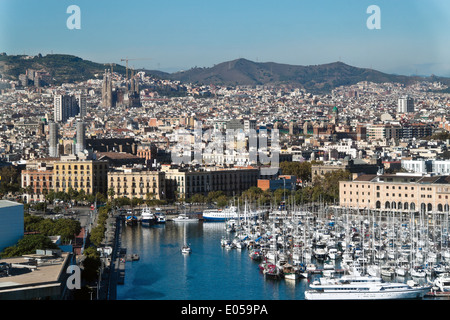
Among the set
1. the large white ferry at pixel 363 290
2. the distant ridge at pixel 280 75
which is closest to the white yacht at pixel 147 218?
the large white ferry at pixel 363 290

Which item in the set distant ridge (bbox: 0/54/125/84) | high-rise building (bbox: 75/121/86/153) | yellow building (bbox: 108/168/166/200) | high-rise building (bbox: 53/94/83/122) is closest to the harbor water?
yellow building (bbox: 108/168/166/200)

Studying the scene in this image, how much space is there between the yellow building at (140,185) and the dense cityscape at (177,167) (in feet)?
0.06

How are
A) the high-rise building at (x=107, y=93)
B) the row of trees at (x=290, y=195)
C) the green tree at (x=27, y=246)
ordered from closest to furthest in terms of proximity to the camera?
1. the green tree at (x=27, y=246)
2. the row of trees at (x=290, y=195)
3. the high-rise building at (x=107, y=93)

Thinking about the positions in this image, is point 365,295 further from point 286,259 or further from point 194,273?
point 286,259

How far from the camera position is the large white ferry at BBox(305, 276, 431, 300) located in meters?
8.78

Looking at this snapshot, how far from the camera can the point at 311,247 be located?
39.6 feet

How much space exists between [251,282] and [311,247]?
2.20 m

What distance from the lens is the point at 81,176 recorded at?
66.3 feet

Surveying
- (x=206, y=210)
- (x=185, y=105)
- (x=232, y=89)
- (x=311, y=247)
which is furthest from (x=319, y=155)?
(x=232, y=89)

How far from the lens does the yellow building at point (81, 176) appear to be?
20.1 meters

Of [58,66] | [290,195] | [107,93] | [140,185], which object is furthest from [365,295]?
[107,93]

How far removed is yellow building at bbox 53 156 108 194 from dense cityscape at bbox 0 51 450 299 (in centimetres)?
2

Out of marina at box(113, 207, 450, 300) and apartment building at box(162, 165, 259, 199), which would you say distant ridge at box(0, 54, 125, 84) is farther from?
marina at box(113, 207, 450, 300)

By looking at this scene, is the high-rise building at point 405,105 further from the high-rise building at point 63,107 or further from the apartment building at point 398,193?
the apartment building at point 398,193
